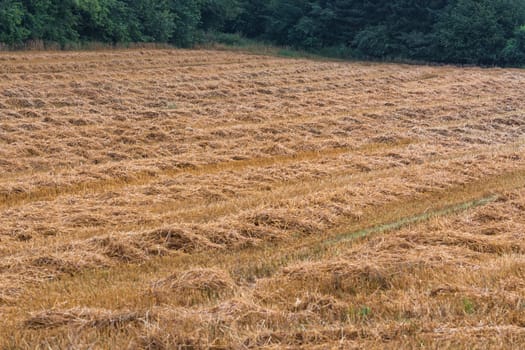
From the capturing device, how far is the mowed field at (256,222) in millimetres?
5480

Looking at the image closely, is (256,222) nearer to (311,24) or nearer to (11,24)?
(11,24)

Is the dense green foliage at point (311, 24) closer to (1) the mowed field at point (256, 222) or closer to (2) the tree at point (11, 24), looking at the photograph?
(2) the tree at point (11, 24)

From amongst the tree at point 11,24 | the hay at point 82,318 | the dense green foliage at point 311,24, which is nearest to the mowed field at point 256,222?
the hay at point 82,318

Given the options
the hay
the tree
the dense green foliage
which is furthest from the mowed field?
the dense green foliage

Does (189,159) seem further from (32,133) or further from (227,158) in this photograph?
(32,133)

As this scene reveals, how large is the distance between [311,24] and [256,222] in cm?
3929

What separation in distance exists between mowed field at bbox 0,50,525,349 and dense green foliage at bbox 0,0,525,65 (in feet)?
49.6

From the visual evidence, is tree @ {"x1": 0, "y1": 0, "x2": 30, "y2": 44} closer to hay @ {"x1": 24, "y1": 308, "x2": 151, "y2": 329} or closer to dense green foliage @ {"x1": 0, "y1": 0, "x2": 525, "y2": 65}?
dense green foliage @ {"x1": 0, "y1": 0, "x2": 525, "y2": 65}

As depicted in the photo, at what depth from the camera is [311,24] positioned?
46.1 meters

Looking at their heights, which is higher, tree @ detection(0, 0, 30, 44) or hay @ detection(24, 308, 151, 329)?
tree @ detection(0, 0, 30, 44)

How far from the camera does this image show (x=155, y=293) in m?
6.36

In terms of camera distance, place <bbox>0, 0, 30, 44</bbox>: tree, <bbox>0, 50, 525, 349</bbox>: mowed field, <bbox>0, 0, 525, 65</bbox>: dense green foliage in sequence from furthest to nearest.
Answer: <bbox>0, 0, 525, 65</bbox>: dense green foliage < <bbox>0, 0, 30, 44</bbox>: tree < <bbox>0, 50, 525, 349</bbox>: mowed field

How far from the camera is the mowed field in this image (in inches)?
216

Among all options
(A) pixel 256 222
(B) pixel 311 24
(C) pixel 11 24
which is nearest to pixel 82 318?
(A) pixel 256 222
